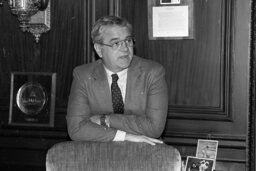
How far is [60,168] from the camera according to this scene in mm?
2322

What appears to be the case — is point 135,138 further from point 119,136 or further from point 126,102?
point 126,102

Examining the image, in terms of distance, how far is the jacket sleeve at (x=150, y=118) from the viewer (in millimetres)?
3000

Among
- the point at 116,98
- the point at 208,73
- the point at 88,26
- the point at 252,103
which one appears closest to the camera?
the point at 116,98

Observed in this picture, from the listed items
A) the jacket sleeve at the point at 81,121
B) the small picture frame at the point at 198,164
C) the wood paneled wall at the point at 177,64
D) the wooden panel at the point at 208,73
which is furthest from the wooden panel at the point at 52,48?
the small picture frame at the point at 198,164

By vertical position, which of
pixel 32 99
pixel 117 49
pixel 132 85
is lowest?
pixel 32 99

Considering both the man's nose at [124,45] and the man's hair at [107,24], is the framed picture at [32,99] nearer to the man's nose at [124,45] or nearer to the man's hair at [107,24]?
the man's hair at [107,24]

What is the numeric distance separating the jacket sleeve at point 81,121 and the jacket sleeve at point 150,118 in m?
0.09

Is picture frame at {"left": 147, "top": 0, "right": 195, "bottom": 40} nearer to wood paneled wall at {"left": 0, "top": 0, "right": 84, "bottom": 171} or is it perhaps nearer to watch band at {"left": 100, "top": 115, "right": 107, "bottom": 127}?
wood paneled wall at {"left": 0, "top": 0, "right": 84, "bottom": 171}

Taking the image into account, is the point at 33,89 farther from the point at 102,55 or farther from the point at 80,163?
the point at 80,163

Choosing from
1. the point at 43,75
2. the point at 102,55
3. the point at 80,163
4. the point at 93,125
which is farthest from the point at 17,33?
the point at 80,163

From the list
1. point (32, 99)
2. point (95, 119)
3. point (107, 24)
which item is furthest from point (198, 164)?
point (32, 99)

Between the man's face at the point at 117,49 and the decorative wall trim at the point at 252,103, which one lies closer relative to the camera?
the man's face at the point at 117,49

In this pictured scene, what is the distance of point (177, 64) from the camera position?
3457mm

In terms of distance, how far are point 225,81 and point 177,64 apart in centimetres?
34
